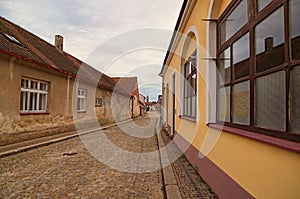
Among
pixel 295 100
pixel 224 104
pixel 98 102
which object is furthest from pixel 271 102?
pixel 98 102

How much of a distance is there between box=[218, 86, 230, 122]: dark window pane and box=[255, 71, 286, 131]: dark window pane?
90cm

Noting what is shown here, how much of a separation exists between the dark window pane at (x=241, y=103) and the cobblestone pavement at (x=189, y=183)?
141 centimetres

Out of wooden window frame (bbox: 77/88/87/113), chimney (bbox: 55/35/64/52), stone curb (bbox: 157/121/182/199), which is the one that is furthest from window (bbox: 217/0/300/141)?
chimney (bbox: 55/35/64/52)

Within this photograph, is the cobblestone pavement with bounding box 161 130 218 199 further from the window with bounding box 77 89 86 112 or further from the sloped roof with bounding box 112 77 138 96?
the sloped roof with bounding box 112 77 138 96

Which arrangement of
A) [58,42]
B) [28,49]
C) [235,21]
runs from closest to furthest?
[235,21]
[28,49]
[58,42]

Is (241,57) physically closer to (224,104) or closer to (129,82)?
(224,104)

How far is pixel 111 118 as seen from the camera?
19.2 m

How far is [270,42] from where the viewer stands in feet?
7.33

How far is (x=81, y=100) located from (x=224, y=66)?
1176cm

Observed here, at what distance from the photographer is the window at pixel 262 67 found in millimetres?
1880

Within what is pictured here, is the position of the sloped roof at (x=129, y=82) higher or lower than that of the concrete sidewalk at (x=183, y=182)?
higher

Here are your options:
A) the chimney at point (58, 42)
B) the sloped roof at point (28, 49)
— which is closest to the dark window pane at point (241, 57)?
the sloped roof at point (28, 49)

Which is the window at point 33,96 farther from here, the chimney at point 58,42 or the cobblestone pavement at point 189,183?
the chimney at point 58,42

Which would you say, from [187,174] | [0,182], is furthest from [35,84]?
[187,174]
